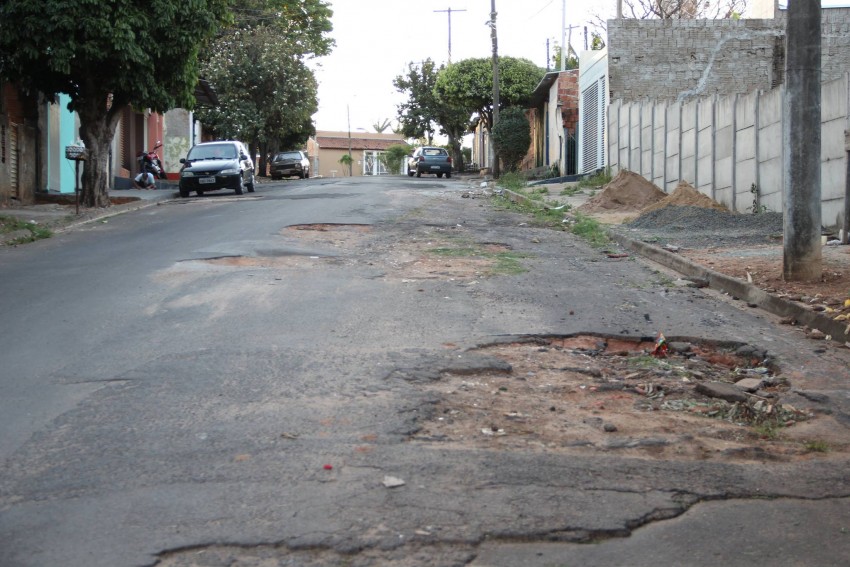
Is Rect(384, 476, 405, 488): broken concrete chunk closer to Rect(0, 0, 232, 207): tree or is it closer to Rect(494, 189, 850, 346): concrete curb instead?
Rect(494, 189, 850, 346): concrete curb

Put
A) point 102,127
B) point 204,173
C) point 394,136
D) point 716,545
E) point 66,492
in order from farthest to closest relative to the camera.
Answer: point 394,136 → point 204,173 → point 102,127 → point 66,492 → point 716,545

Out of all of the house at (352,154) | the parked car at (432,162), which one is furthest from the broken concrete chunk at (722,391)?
the house at (352,154)

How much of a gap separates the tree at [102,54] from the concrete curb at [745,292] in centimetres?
1064

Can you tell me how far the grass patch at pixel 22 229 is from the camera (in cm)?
1331

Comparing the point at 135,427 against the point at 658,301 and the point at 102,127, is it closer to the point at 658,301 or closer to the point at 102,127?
the point at 658,301

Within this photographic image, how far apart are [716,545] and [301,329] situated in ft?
13.6

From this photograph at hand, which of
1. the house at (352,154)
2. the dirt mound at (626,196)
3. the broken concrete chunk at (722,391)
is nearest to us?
the broken concrete chunk at (722,391)

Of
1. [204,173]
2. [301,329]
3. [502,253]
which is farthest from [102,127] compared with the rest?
[301,329]

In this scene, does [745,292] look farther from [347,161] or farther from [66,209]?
[347,161]

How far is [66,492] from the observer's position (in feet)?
12.6

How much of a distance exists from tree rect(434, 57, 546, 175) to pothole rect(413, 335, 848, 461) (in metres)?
38.5

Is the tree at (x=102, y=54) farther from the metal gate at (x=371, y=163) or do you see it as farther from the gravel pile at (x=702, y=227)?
the metal gate at (x=371, y=163)

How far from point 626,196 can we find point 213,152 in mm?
11766

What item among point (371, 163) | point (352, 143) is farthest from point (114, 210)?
point (352, 143)
